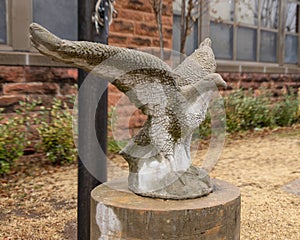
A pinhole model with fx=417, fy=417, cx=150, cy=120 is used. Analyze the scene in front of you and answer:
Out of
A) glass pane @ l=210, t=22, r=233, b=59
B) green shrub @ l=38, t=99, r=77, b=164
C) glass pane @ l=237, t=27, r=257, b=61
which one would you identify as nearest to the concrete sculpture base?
green shrub @ l=38, t=99, r=77, b=164

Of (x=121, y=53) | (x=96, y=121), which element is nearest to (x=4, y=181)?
(x=96, y=121)

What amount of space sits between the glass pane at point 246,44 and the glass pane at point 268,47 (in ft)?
1.13

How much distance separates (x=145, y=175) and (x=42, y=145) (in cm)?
347

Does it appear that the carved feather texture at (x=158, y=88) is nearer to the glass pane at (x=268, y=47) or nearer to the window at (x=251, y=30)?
the window at (x=251, y=30)

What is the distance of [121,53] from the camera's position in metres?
1.76

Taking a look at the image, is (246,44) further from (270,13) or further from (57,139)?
(57,139)

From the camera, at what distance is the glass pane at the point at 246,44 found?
938 cm

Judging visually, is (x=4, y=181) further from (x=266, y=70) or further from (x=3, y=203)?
(x=266, y=70)

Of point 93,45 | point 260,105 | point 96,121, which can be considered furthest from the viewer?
point 260,105

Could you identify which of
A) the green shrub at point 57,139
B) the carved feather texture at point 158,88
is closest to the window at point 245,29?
the green shrub at point 57,139

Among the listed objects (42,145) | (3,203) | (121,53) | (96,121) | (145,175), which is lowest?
(3,203)

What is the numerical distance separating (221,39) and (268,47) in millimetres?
1881

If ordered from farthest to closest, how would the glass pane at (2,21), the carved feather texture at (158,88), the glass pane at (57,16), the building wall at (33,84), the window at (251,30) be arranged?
the window at (251,30)
the glass pane at (57,16)
the glass pane at (2,21)
the building wall at (33,84)
the carved feather texture at (158,88)

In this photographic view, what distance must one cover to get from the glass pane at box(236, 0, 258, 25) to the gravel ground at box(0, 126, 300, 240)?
13.6ft
